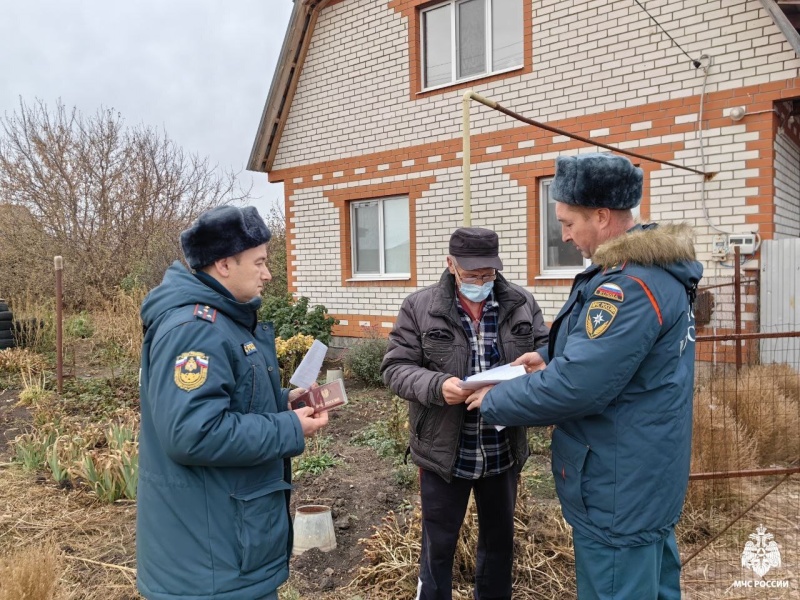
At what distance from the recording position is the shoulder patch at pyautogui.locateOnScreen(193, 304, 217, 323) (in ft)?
5.86

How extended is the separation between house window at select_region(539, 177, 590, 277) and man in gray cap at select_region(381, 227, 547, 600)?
528 cm

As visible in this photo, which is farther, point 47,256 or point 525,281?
point 47,256

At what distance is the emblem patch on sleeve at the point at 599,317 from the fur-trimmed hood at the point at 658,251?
0.15 meters

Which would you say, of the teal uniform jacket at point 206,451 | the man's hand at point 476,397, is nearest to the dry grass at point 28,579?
the teal uniform jacket at point 206,451

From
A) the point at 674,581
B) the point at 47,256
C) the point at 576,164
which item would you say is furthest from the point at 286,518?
the point at 47,256

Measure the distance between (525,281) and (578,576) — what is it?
240 inches

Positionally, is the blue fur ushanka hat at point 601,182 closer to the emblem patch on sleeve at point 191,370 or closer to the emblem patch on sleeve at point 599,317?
the emblem patch on sleeve at point 599,317

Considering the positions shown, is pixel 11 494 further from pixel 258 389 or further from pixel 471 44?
pixel 471 44

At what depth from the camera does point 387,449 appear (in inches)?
201

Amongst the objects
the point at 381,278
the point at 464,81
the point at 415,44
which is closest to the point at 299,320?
the point at 381,278

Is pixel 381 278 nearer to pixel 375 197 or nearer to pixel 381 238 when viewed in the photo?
pixel 381 238

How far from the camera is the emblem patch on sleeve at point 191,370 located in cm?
169

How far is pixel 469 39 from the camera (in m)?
8.43

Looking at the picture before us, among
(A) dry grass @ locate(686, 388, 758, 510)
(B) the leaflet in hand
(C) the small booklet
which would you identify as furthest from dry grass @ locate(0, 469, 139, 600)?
(A) dry grass @ locate(686, 388, 758, 510)
